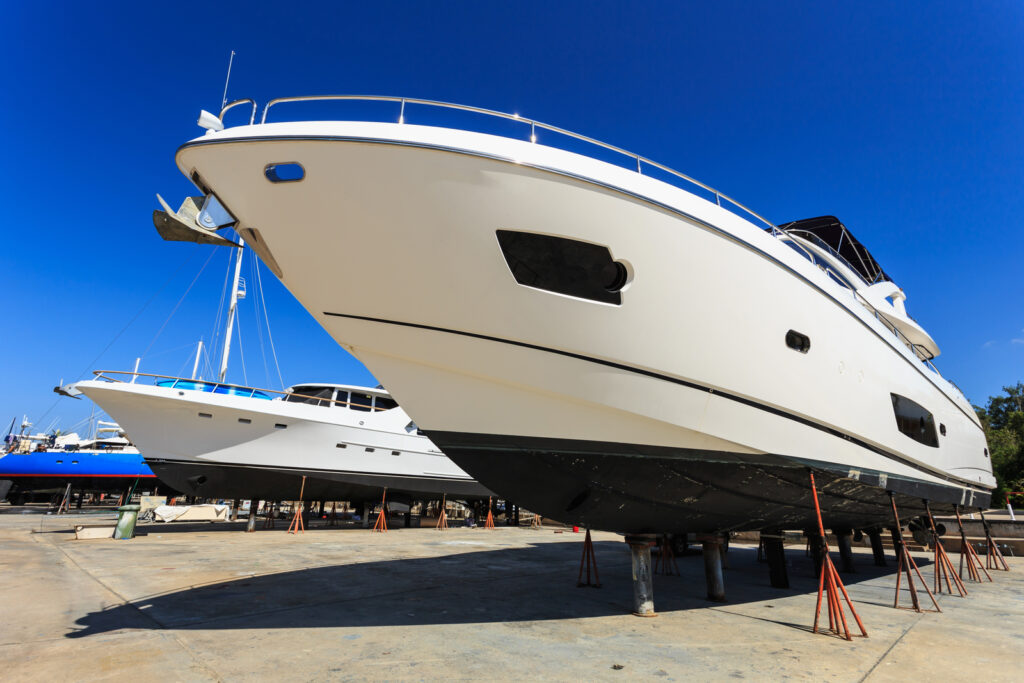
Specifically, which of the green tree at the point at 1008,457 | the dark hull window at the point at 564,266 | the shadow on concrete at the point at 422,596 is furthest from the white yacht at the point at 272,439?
the green tree at the point at 1008,457

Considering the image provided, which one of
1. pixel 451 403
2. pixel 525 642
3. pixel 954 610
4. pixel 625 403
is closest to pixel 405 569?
pixel 525 642

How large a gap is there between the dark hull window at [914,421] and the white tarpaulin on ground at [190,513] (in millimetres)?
16922

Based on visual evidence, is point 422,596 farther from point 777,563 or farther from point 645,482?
point 777,563

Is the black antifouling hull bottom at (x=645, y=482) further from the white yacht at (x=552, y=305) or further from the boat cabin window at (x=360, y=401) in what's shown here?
the boat cabin window at (x=360, y=401)

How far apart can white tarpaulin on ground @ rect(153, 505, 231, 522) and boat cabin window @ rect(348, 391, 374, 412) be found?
6166mm

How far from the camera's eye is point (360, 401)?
43.9ft

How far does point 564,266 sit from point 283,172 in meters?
1.94

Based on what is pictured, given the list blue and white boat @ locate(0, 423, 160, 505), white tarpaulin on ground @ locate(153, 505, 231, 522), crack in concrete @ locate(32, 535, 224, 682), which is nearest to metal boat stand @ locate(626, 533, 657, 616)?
crack in concrete @ locate(32, 535, 224, 682)

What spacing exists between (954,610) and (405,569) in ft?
21.2

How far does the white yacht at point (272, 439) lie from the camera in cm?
Answer: 1051

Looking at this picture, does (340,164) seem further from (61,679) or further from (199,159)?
(61,679)

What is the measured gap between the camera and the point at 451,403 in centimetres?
371

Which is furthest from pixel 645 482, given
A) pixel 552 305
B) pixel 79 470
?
pixel 79 470

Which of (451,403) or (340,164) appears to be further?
(451,403)
